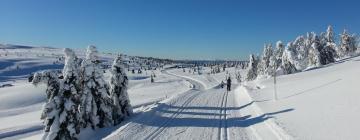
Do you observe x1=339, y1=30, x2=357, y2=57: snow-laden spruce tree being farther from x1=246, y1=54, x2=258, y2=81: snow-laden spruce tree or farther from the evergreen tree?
the evergreen tree

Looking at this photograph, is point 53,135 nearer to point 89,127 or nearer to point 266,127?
point 89,127

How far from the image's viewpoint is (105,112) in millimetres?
21000

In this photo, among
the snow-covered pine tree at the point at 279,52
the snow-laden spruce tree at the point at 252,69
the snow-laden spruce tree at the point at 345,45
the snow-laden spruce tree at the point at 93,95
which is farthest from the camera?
the snow-laden spruce tree at the point at 252,69

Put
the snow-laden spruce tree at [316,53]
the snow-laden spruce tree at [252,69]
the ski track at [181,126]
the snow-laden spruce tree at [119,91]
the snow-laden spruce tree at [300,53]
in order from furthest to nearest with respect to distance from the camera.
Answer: the snow-laden spruce tree at [252,69]
the snow-laden spruce tree at [300,53]
the snow-laden spruce tree at [316,53]
the snow-laden spruce tree at [119,91]
the ski track at [181,126]

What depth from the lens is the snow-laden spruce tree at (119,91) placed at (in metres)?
22.7

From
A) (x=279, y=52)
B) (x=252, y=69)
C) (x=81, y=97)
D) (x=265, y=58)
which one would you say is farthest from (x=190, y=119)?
(x=252, y=69)

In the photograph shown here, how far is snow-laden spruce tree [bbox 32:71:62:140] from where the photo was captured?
17500mm

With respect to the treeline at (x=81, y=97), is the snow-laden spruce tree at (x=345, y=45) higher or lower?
higher

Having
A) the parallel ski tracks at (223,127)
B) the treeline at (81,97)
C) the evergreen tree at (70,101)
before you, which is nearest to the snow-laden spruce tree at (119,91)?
the treeline at (81,97)

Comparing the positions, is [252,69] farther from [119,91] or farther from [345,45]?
[119,91]

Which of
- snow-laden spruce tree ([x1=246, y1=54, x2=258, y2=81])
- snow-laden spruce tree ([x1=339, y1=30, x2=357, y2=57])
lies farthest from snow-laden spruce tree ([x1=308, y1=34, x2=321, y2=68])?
snow-laden spruce tree ([x1=246, y1=54, x2=258, y2=81])

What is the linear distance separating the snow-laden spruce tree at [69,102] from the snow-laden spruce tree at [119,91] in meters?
3.56

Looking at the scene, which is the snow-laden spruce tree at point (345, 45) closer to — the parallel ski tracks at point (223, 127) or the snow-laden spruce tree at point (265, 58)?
the snow-laden spruce tree at point (265, 58)

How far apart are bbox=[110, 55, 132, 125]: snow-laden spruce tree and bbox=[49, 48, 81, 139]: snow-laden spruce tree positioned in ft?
11.7
